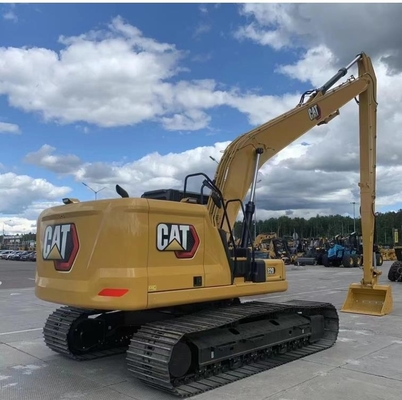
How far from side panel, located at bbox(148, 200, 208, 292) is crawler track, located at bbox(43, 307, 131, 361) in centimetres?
176

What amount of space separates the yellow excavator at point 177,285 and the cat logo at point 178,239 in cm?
1

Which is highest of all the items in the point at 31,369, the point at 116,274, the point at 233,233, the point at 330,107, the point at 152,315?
the point at 330,107

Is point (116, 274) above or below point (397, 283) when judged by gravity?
above

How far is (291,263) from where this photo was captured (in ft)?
116

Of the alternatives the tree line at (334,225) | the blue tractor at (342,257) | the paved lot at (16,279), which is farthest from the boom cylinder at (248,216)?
the tree line at (334,225)

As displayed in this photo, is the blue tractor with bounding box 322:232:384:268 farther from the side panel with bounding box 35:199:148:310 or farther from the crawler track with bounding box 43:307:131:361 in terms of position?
the side panel with bounding box 35:199:148:310

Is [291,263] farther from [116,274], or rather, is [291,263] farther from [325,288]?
[116,274]

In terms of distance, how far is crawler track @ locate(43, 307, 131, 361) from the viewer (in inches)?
261

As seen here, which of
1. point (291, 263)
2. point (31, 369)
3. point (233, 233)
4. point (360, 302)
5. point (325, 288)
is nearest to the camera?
point (31, 369)

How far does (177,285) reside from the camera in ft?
18.3

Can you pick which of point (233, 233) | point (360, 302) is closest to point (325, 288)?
point (360, 302)

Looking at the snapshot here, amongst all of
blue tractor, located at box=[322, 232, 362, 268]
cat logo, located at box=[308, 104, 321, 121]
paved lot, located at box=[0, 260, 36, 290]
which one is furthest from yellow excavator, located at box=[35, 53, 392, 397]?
blue tractor, located at box=[322, 232, 362, 268]

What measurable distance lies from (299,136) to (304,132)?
0.68 feet

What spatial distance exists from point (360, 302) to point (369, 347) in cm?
380
